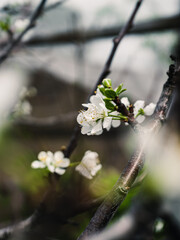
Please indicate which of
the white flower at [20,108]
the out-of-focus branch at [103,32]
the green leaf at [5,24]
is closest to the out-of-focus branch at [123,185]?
the green leaf at [5,24]

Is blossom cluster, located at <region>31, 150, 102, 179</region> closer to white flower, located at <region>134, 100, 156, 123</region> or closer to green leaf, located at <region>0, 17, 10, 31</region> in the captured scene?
white flower, located at <region>134, 100, 156, 123</region>

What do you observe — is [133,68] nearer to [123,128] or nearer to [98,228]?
[123,128]

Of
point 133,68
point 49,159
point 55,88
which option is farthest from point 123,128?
point 49,159

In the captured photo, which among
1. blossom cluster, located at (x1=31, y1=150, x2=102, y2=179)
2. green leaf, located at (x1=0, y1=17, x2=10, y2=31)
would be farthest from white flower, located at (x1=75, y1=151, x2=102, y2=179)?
green leaf, located at (x1=0, y1=17, x2=10, y2=31)

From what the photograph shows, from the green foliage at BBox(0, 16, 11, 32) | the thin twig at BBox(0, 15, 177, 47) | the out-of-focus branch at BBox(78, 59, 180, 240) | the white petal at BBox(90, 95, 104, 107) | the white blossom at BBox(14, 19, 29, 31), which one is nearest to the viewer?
the out-of-focus branch at BBox(78, 59, 180, 240)

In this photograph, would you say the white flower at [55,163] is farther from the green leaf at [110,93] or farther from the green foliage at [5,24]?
the green foliage at [5,24]

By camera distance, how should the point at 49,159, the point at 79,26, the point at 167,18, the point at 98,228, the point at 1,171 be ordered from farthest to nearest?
the point at 1,171, the point at 79,26, the point at 167,18, the point at 49,159, the point at 98,228

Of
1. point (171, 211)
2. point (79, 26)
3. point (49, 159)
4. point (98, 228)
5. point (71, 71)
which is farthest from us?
point (71, 71)
